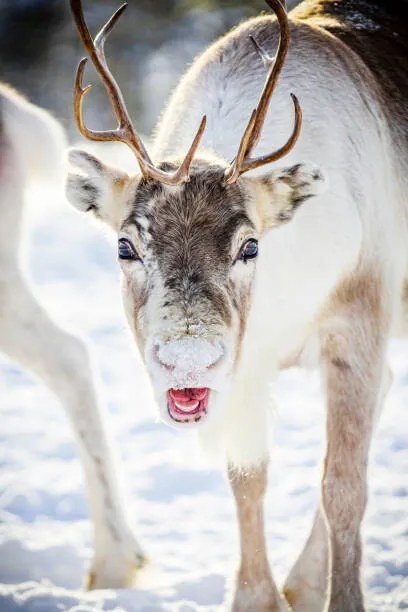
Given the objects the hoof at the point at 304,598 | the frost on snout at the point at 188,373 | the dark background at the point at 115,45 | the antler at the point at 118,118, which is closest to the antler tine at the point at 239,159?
the antler at the point at 118,118

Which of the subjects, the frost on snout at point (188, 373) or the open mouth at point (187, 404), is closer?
the frost on snout at point (188, 373)

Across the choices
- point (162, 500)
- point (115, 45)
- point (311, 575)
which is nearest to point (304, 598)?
point (311, 575)

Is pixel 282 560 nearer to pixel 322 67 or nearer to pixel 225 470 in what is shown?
pixel 225 470

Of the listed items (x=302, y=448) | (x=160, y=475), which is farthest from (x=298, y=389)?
(x=160, y=475)

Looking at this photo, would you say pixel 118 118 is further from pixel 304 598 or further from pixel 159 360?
pixel 304 598

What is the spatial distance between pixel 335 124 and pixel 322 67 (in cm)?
28

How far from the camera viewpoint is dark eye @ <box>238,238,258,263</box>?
304 centimetres

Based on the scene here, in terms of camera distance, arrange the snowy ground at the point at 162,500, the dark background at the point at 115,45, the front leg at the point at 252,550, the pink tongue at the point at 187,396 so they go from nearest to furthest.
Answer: the pink tongue at the point at 187,396, the front leg at the point at 252,550, the snowy ground at the point at 162,500, the dark background at the point at 115,45

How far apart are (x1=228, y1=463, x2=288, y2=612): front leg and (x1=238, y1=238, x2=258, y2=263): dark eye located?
1116 mm

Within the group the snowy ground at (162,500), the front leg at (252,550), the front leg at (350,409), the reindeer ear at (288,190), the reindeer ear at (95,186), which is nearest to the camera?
the reindeer ear at (288,190)

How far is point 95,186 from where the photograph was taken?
3.37 metres

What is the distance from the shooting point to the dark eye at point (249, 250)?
9.96ft

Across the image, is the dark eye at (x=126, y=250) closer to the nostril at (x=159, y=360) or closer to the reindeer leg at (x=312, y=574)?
the nostril at (x=159, y=360)

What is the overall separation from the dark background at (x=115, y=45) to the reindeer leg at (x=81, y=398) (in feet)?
23.5
